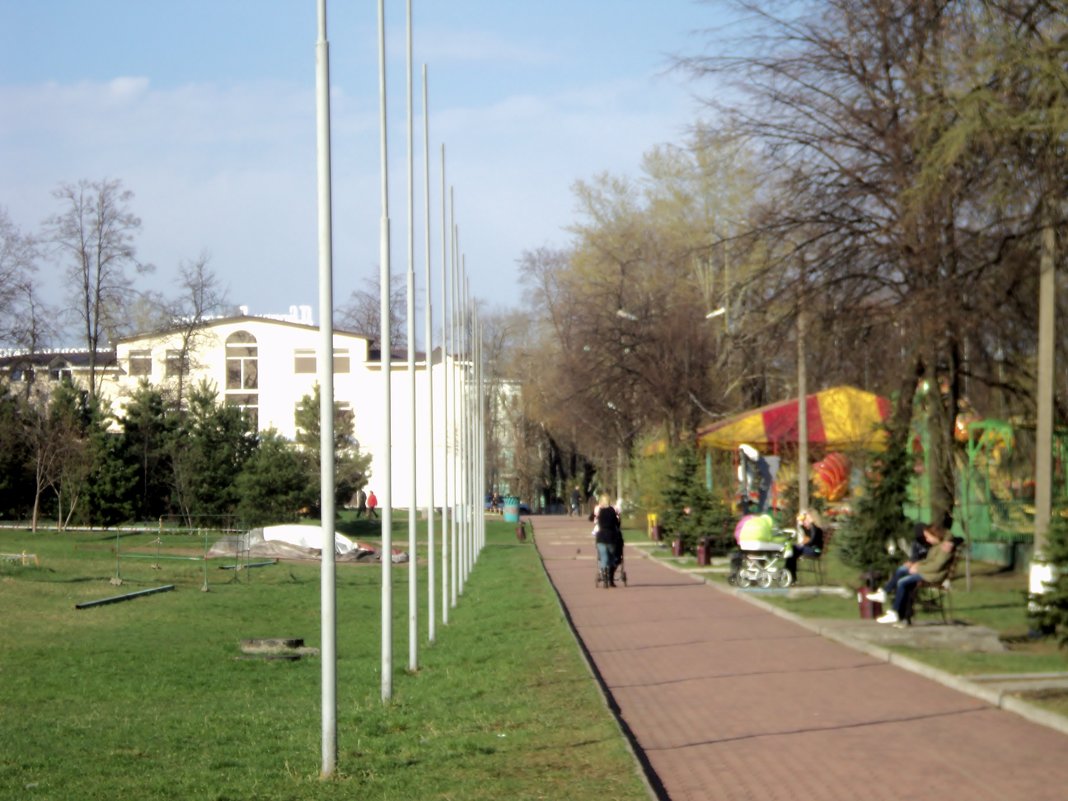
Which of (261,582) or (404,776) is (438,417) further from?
(404,776)

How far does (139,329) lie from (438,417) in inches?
1207

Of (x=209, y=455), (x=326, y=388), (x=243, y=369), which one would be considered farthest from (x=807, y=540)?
(x=243, y=369)

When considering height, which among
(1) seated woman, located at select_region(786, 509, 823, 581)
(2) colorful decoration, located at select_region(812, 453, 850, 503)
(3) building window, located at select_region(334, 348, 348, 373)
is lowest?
(1) seated woman, located at select_region(786, 509, 823, 581)

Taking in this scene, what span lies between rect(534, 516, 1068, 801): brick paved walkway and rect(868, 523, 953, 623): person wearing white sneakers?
101 cm

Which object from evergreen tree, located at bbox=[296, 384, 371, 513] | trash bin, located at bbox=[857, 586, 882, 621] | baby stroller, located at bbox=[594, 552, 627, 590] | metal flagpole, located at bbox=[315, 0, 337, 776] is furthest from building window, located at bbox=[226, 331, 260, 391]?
metal flagpole, located at bbox=[315, 0, 337, 776]

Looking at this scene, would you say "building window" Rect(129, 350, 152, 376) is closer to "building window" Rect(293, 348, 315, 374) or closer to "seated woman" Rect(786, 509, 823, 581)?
"building window" Rect(293, 348, 315, 374)

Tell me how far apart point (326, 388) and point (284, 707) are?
5035mm

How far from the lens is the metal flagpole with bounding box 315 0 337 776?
934 cm

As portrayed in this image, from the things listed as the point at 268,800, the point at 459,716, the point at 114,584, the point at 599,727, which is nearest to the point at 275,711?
the point at 459,716

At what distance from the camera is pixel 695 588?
27172mm

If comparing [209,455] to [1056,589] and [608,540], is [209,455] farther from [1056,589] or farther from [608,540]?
[1056,589]

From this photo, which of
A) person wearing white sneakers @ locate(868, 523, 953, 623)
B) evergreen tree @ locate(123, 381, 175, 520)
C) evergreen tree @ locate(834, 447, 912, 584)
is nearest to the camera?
person wearing white sneakers @ locate(868, 523, 953, 623)

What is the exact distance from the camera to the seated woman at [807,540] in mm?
25875

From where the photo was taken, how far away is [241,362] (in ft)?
266
